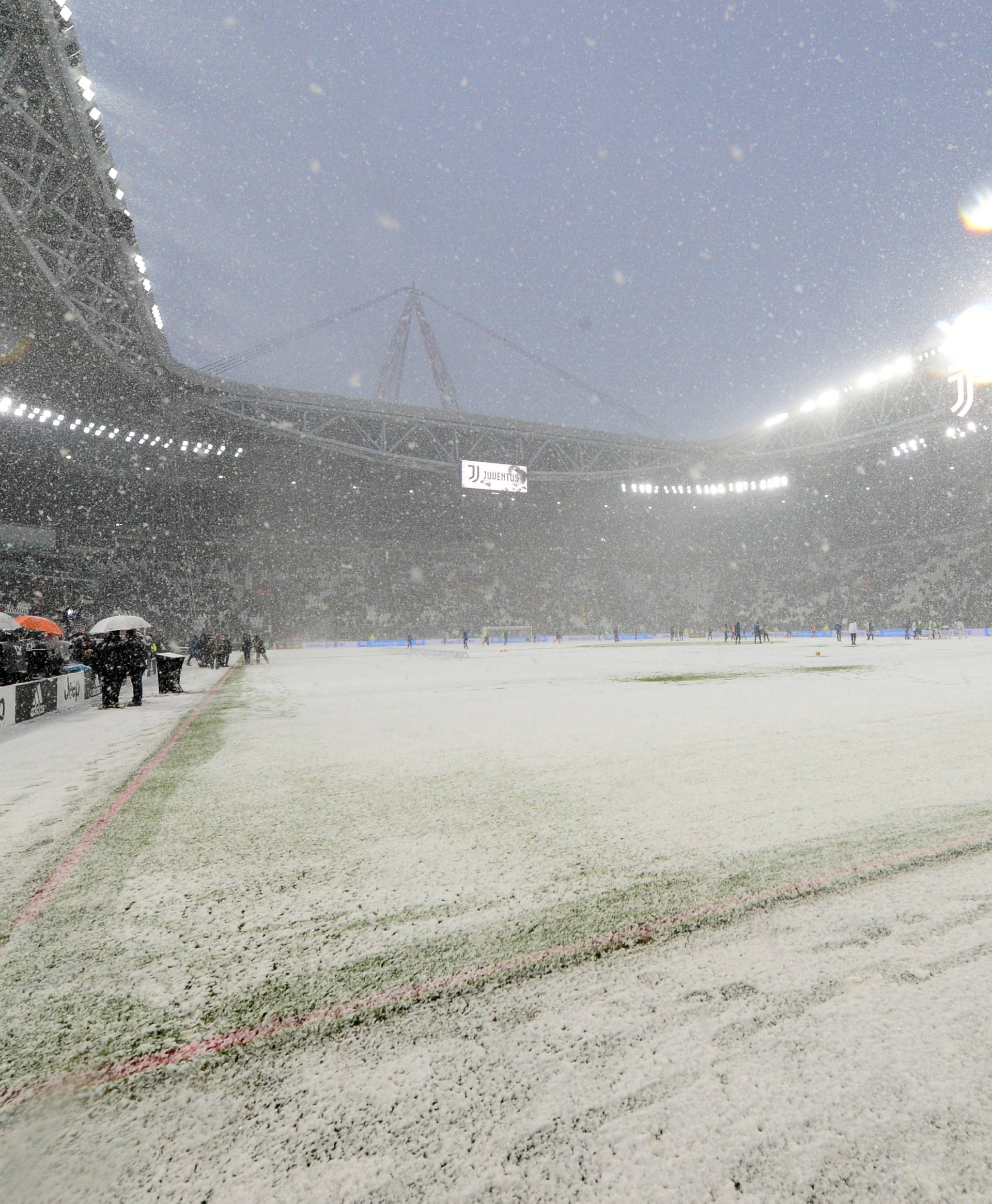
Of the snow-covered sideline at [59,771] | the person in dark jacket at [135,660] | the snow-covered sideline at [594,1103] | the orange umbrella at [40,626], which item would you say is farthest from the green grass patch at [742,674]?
the orange umbrella at [40,626]

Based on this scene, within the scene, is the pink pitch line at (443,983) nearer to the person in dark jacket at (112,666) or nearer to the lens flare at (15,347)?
the person in dark jacket at (112,666)

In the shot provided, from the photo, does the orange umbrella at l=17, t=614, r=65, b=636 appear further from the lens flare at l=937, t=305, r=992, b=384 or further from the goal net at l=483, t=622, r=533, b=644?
the lens flare at l=937, t=305, r=992, b=384

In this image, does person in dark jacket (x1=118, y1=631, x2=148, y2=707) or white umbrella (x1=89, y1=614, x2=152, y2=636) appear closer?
white umbrella (x1=89, y1=614, x2=152, y2=636)

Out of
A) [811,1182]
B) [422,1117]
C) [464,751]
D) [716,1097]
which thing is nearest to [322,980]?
[422,1117]

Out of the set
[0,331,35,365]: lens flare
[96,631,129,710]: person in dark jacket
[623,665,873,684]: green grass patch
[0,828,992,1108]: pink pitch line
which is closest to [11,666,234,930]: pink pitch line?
[0,828,992,1108]: pink pitch line

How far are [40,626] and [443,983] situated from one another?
15.0 metres

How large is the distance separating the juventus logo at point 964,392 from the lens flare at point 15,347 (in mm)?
45864

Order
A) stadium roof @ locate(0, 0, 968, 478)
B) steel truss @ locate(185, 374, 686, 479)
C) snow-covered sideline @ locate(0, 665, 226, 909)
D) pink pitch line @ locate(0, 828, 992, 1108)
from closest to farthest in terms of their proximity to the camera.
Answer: pink pitch line @ locate(0, 828, 992, 1108) < snow-covered sideline @ locate(0, 665, 226, 909) < stadium roof @ locate(0, 0, 968, 478) < steel truss @ locate(185, 374, 686, 479)

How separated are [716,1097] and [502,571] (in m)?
53.8

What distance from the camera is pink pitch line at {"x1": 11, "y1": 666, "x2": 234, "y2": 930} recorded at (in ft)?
8.96

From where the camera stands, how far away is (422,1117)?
1.46m

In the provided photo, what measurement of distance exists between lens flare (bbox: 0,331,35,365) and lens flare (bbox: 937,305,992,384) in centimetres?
4527

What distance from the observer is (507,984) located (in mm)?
2021

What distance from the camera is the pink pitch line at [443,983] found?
5.40 feet
